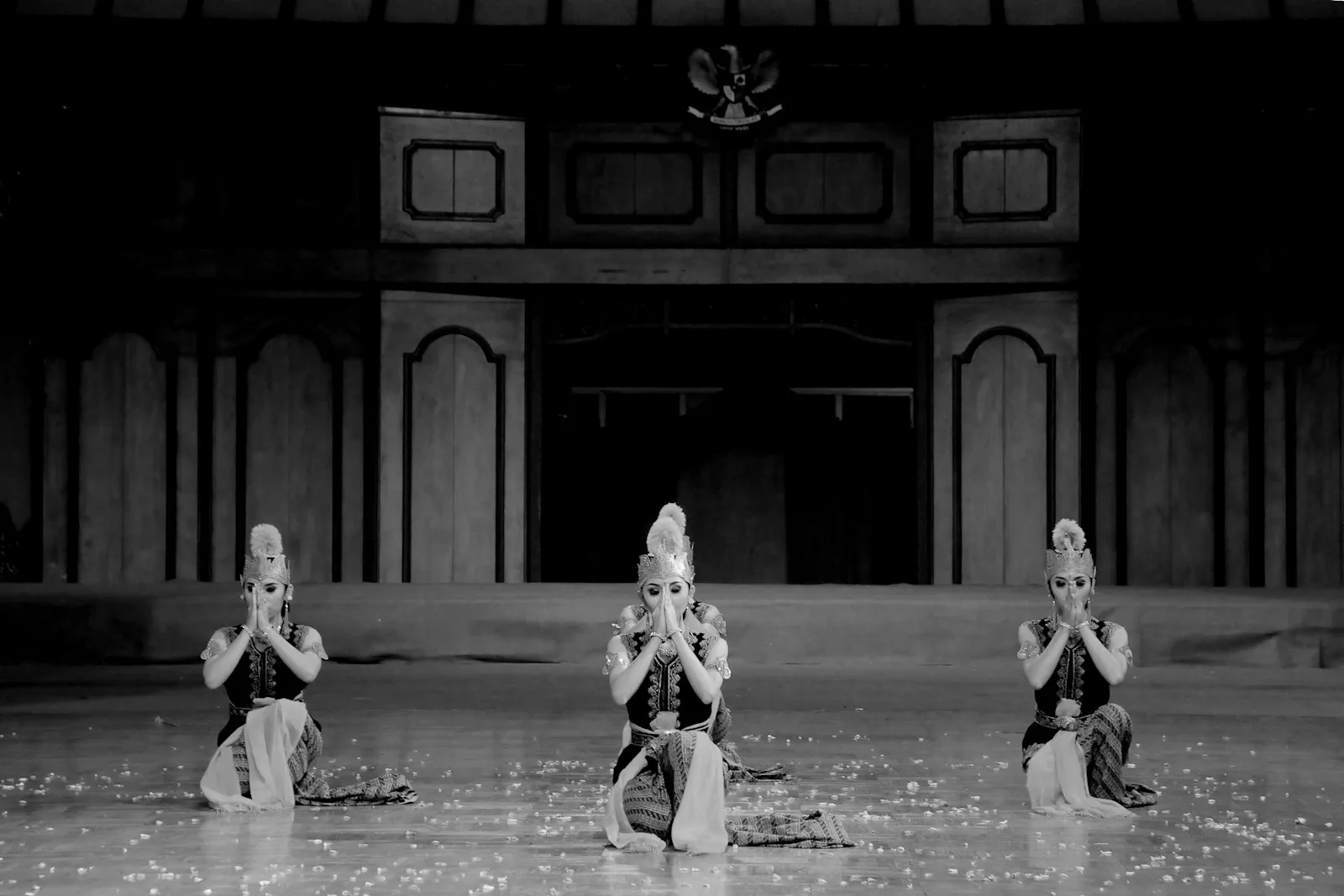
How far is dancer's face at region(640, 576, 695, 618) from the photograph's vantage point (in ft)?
16.3

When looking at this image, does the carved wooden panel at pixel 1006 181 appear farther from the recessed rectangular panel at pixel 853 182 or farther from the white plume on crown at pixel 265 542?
the white plume on crown at pixel 265 542

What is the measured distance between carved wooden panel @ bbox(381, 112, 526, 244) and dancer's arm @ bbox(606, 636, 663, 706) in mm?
6082

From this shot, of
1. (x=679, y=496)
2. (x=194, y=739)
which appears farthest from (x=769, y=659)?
(x=194, y=739)

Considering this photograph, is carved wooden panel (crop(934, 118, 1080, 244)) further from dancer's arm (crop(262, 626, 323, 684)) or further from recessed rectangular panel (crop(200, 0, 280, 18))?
dancer's arm (crop(262, 626, 323, 684))

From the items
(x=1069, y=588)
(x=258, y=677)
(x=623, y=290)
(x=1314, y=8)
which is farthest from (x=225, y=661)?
(x=1314, y=8)

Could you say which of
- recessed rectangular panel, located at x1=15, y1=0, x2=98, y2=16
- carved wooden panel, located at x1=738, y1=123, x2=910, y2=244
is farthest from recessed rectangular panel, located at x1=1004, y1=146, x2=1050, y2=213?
recessed rectangular panel, located at x1=15, y1=0, x2=98, y2=16

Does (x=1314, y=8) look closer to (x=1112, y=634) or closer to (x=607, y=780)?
(x=1112, y=634)

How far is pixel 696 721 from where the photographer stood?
5129 mm

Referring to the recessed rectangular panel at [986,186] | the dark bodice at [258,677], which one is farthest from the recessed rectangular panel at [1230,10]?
the dark bodice at [258,677]

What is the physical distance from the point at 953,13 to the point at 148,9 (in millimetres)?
5120

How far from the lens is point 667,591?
4977 millimetres

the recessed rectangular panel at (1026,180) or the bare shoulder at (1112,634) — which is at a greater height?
the recessed rectangular panel at (1026,180)

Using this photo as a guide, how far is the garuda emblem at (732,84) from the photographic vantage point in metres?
10.6

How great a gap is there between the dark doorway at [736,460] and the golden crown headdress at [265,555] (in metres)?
5.67
